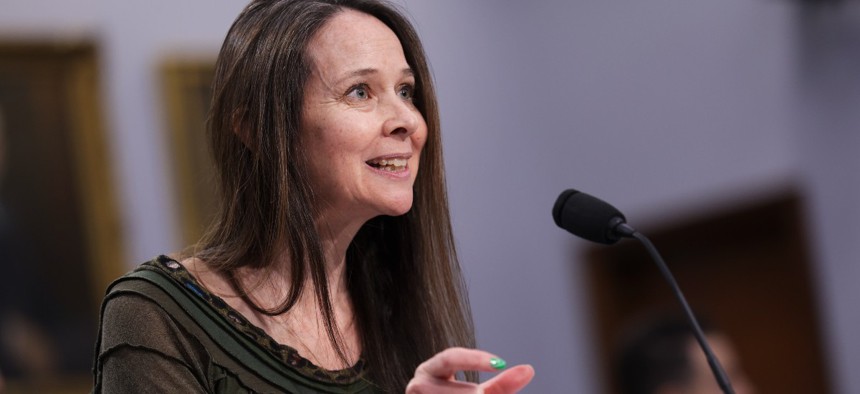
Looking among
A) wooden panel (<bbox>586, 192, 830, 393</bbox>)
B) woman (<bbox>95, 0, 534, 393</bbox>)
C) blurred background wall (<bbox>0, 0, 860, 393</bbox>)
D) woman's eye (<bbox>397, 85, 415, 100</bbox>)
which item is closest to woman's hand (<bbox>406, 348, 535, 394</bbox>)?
woman (<bbox>95, 0, 534, 393</bbox>)

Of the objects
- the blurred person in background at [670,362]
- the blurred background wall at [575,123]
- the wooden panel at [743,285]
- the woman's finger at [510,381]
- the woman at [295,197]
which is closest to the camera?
the woman's finger at [510,381]

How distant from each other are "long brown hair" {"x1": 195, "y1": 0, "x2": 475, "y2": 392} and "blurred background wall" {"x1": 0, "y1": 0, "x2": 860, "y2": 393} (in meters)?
3.14

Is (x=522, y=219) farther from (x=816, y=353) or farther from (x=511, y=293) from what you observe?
(x=816, y=353)

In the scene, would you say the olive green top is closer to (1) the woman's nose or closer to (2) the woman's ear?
Answer: (2) the woman's ear

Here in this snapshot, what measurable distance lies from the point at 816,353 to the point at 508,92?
2.24m

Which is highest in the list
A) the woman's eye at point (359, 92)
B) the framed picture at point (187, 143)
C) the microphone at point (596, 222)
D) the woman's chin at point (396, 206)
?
the woman's eye at point (359, 92)

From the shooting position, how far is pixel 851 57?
18.6 ft

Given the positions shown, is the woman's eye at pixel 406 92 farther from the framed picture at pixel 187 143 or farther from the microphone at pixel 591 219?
the framed picture at pixel 187 143

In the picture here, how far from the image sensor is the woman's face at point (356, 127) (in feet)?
7.11

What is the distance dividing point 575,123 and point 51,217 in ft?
10.1

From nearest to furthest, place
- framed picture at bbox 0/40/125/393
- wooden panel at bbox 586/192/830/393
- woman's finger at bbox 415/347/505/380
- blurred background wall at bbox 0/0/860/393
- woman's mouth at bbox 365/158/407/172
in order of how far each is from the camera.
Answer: woman's finger at bbox 415/347/505/380 < woman's mouth at bbox 365/158/407/172 < framed picture at bbox 0/40/125/393 < blurred background wall at bbox 0/0/860/393 < wooden panel at bbox 586/192/830/393

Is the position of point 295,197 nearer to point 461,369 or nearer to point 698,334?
point 461,369

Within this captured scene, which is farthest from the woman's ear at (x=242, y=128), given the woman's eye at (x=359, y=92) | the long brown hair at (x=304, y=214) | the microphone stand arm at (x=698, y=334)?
the microphone stand arm at (x=698, y=334)

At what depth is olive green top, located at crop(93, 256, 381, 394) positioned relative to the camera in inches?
77.7
